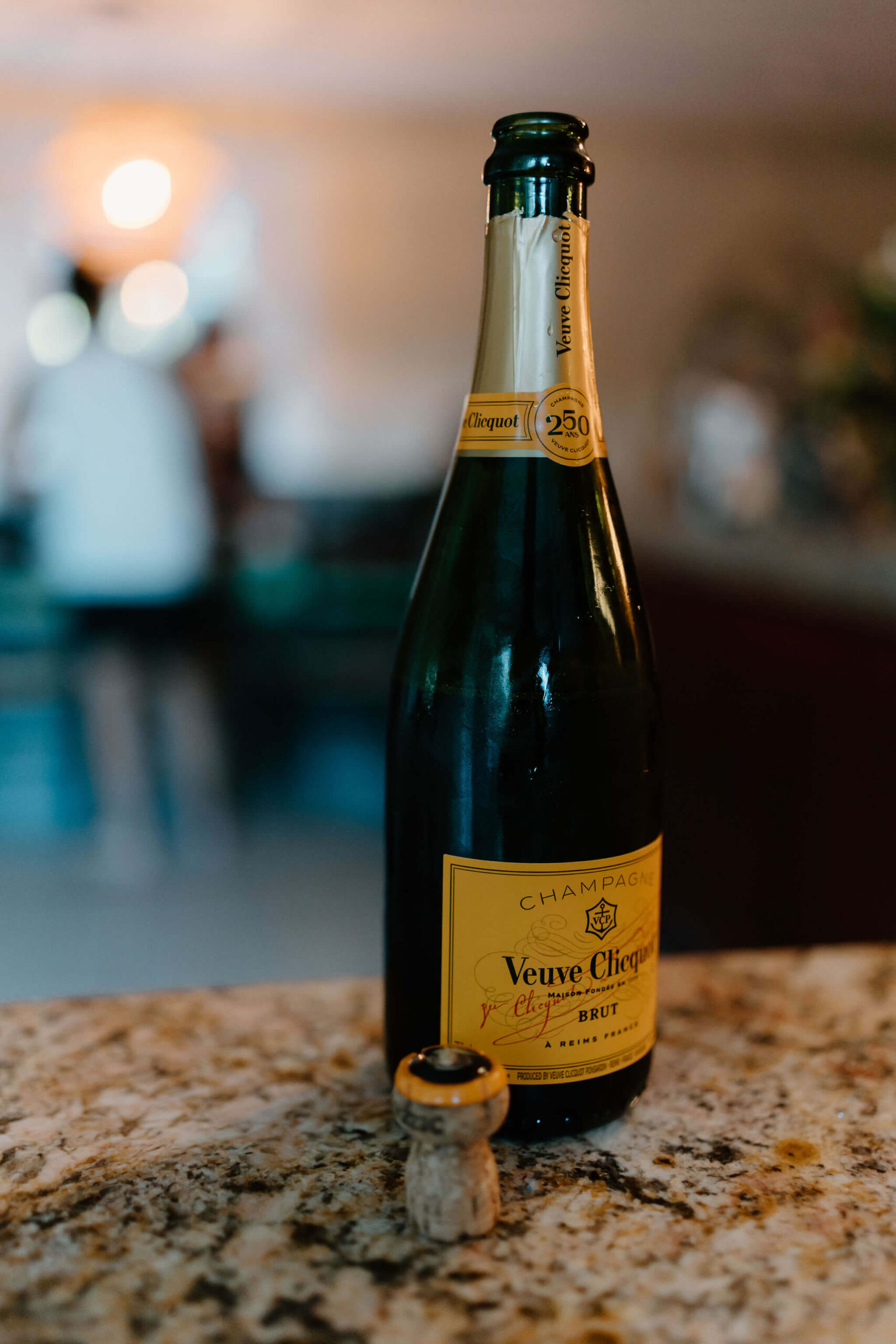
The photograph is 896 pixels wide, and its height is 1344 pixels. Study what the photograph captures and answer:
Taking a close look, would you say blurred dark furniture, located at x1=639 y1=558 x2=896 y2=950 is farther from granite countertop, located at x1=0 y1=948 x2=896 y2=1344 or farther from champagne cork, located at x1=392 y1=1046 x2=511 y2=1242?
champagne cork, located at x1=392 y1=1046 x2=511 y2=1242

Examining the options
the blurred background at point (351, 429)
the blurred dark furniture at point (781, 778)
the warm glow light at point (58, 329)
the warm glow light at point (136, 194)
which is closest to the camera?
the blurred dark furniture at point (781, 778)

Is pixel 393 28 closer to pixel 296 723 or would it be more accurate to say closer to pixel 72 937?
pixel 296 723

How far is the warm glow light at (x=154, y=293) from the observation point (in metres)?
4.30

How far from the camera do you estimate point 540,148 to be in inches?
16.8

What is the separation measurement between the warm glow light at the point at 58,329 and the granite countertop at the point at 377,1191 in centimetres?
415

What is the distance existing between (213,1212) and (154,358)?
437 centimetres

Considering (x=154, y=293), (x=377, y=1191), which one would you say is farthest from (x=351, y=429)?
(x=377, y=1191)

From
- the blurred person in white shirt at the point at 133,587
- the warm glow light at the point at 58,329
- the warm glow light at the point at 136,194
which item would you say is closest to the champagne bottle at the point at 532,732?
the blurred person in white shirt at the point at 133,587

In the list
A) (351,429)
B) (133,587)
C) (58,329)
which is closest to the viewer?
(133,587)

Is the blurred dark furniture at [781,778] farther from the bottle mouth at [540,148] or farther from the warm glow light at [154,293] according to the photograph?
the warm glow light at [154,293]

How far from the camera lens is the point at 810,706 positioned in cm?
160

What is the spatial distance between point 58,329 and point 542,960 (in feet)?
14.4

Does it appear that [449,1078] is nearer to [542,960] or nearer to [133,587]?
[542,960]

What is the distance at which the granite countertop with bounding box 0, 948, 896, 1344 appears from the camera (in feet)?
1.16
